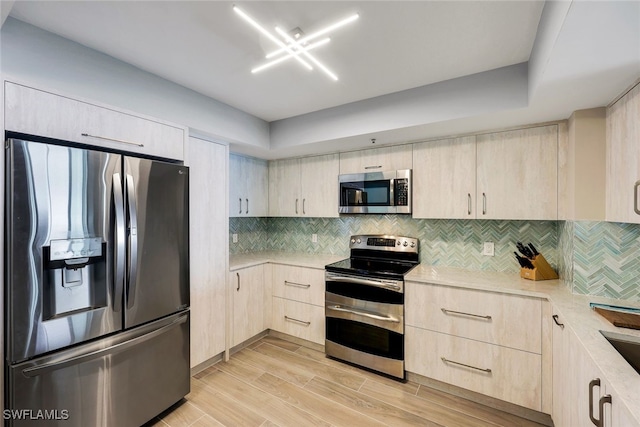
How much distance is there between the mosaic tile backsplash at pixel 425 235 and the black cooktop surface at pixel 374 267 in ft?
1.04

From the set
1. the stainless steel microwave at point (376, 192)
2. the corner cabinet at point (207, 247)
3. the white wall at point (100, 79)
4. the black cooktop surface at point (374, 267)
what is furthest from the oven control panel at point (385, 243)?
the white wall at point (100, 79)

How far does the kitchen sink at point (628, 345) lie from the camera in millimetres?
1251

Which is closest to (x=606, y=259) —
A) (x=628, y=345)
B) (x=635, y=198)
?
(x=635, y=198)

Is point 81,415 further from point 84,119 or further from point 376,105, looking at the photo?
point 376,105

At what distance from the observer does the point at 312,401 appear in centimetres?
211

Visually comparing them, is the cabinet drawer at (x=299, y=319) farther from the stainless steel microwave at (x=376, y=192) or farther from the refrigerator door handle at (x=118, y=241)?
the refrigerator door handle at (x=118, y=241)

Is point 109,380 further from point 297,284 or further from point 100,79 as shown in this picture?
point 100,79

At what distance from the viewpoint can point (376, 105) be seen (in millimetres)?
2408

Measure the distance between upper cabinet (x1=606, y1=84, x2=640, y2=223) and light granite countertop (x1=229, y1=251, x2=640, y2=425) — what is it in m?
0.56

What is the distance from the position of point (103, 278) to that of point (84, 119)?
36.4 inches

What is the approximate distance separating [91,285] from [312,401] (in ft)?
5.64

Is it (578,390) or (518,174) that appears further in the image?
(518,174)

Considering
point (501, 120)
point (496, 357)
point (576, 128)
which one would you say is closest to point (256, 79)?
point (501, 120)

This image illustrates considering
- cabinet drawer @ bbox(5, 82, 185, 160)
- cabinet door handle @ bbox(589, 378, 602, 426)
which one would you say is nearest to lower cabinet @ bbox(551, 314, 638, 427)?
cabinet door handle @ bbox(589, 378, 602, 426)
